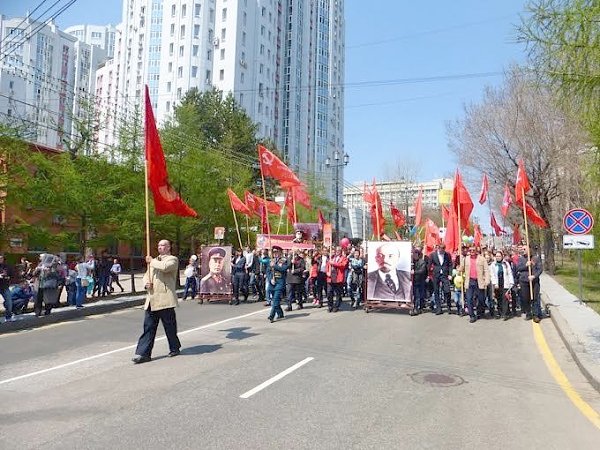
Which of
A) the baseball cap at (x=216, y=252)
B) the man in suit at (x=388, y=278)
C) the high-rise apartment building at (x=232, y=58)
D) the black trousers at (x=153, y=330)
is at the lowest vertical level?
the black trousers at (x=153, y=330)

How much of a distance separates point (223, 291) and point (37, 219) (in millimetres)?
6772

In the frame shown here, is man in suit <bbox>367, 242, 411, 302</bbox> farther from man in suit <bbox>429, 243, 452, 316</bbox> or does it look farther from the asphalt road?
the asphalt road

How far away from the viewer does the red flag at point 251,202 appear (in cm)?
2592

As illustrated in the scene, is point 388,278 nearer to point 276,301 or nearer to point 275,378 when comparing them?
point 276,301

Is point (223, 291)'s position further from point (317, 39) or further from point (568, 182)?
point (317, 39)

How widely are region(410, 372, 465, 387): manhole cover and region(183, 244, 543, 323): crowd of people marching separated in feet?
19.0

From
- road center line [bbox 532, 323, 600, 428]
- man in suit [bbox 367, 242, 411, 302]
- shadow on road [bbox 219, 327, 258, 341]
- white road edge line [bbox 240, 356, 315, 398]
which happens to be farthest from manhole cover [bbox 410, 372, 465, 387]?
man in suit [bbox 367, 242, 411, 302]

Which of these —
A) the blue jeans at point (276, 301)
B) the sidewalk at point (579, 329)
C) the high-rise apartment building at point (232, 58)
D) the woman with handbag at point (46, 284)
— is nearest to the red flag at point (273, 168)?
the blue jeans at point (276, 301)

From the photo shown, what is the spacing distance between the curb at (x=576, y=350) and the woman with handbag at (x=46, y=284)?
11730mm

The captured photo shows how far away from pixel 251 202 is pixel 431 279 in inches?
518

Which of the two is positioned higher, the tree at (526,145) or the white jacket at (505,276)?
the tree at (526,145)

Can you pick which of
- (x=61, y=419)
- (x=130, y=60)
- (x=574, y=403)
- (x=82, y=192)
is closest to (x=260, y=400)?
(x=61, y=419)

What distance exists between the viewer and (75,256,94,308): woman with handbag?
15067 millimetres

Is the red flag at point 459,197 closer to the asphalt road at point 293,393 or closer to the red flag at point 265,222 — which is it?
the asphalt road at point 293,393
